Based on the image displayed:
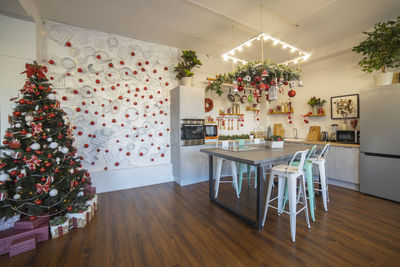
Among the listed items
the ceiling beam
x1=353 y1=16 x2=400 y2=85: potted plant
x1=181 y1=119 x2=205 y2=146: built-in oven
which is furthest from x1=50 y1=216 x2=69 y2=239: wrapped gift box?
x1=353 y1=16 x2=400 y2=85: potted plant

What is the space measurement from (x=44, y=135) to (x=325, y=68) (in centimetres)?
577

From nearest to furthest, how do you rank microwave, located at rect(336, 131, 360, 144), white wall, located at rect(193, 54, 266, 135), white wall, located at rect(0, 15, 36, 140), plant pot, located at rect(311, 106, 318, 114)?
1. white wall, located at rect(0, 15, 36, 140)
2. microwave, located at rect(336, 131, 360, 144)
3. plant pot, located at rect(311, 106, 318, 114)
4. white wall, located at rect(193, 54, 266, 135)

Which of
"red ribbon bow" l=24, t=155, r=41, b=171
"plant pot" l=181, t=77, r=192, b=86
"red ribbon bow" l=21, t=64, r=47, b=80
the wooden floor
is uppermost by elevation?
"plant pot" l=181, t=77, r=192, b=86

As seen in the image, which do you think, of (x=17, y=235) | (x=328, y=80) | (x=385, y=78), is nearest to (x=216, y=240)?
(x=17, y=235)

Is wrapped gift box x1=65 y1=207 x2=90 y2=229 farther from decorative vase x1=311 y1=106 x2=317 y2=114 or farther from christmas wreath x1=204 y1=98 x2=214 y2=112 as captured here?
decorative vase x1=311 y1=106 x2=317 y2=114

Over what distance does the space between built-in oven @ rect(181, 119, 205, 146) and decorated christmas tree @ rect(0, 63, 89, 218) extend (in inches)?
80.5

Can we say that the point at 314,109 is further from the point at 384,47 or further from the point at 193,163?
the point at 193,163

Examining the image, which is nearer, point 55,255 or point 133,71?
point 55,255

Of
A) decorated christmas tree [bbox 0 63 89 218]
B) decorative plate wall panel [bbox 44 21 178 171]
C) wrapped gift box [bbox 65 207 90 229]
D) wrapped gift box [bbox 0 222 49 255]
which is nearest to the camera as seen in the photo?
wrapped gift box [bbox 0 222 49 255]

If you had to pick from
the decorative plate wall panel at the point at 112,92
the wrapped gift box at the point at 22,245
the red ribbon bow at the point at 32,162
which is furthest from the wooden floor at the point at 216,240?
the decorative plate wall panel at the point at 112,92

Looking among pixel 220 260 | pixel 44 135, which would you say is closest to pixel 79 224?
pixel 44 135

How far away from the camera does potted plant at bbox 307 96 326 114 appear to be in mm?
4379

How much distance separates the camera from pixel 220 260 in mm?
1672

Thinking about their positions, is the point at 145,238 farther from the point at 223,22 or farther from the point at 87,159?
the point at 223,22
